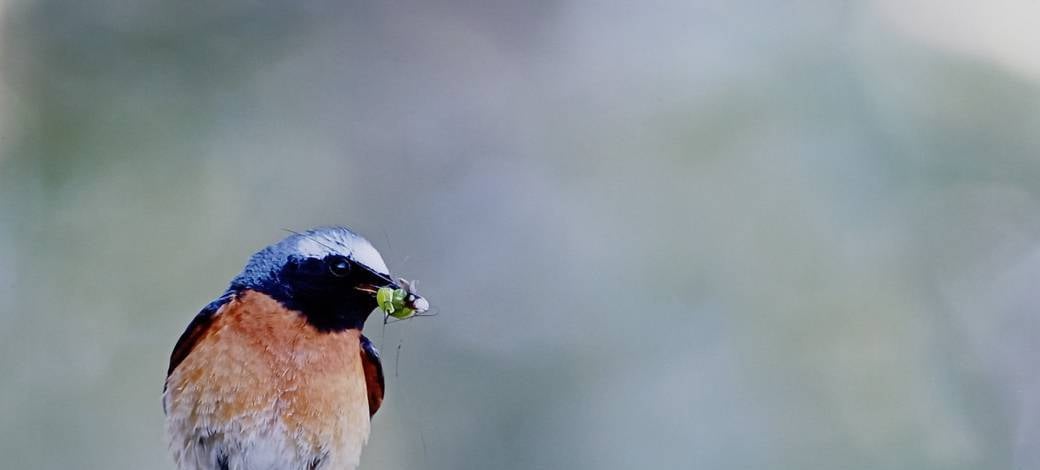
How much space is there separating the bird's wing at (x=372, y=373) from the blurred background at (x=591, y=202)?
49 mm

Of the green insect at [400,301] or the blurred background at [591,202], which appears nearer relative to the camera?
the green insect at [400,301]

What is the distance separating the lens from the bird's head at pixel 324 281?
5.56 ft

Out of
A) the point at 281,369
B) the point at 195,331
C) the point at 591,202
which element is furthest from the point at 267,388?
the point at 591,202

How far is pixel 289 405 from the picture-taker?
1642mm

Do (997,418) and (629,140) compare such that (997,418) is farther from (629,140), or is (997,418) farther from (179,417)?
(179,417)

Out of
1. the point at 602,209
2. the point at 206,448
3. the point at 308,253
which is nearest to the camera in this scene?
the point at 206,448

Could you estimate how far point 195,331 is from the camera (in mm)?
1710

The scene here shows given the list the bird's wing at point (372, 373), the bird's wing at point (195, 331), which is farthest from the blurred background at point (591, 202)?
the bird's wing at point (195, 331)

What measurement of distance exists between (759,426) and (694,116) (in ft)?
2.22

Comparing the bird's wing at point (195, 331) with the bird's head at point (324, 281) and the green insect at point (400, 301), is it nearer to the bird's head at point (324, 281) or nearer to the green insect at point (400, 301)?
the bird's head at point (324, 281)

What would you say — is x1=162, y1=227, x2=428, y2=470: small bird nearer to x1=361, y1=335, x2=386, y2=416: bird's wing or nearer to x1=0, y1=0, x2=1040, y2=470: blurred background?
x1=361, y1=335, x2=386, y2=416: bird's wing

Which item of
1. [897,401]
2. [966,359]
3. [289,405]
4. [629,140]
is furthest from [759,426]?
[289,405]

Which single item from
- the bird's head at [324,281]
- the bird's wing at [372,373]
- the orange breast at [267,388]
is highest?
the bird's head at [324,281]

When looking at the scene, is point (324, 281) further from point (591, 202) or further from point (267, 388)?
point (591, 202)
